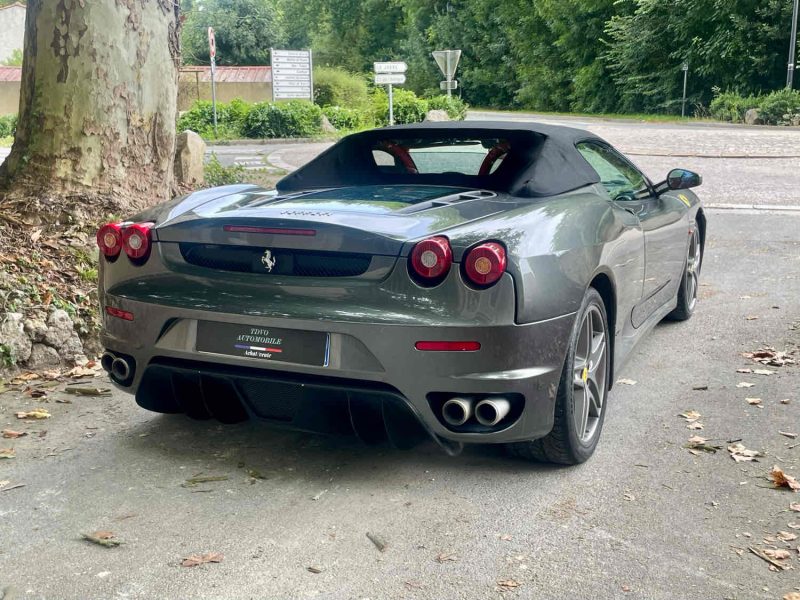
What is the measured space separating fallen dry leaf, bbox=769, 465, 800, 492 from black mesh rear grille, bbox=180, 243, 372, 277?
5.93 feet

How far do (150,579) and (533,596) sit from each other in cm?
116

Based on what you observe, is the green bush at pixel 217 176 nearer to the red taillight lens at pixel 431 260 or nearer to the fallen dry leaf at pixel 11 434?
the fallen dry leaf at pixel 11 434

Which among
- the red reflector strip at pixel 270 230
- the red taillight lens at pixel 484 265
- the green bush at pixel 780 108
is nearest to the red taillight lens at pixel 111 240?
the red reflector strip at pixel 270 230

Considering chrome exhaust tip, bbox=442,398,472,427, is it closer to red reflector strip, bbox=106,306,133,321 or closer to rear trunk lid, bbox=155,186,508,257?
rear trunk lid, bbox=155,186,508,257

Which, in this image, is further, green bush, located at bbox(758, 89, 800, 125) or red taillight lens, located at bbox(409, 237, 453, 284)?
green bush, located at bbox(758, 89, 800, 125)

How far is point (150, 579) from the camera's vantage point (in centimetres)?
296

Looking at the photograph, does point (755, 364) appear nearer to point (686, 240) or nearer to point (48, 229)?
point (686, 240)

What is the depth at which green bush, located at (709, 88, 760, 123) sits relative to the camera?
36.2 meters

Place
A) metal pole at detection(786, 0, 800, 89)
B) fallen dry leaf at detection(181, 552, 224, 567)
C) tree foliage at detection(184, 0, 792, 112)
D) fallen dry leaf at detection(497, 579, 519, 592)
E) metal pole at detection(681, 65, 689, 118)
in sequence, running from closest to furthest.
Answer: fallen dry leaf at detection(497, 579, 519, 592) < fallen dry leaf at detection(181, 552, 224, 567) < metal pole at detection(786, 0, 800, 89) < metal pole at detection(681, 65, 689, 118) < tree foliage at detection(184, 0, 792, 112)

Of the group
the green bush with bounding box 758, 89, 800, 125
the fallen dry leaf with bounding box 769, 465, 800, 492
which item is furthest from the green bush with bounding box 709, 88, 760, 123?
the fallen dry leaf with bounding box 769, 465, 800, 492

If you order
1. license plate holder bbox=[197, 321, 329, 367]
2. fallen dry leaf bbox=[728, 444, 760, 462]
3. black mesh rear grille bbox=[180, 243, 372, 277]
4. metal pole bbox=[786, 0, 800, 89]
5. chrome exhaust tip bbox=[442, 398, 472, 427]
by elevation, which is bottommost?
fallen dry leaf bbox=[728, 444, 760, 462]

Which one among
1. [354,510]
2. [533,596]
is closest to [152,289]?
[354,510]

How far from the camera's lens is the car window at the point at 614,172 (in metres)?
4.78

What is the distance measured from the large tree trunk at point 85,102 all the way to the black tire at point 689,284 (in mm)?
3999
